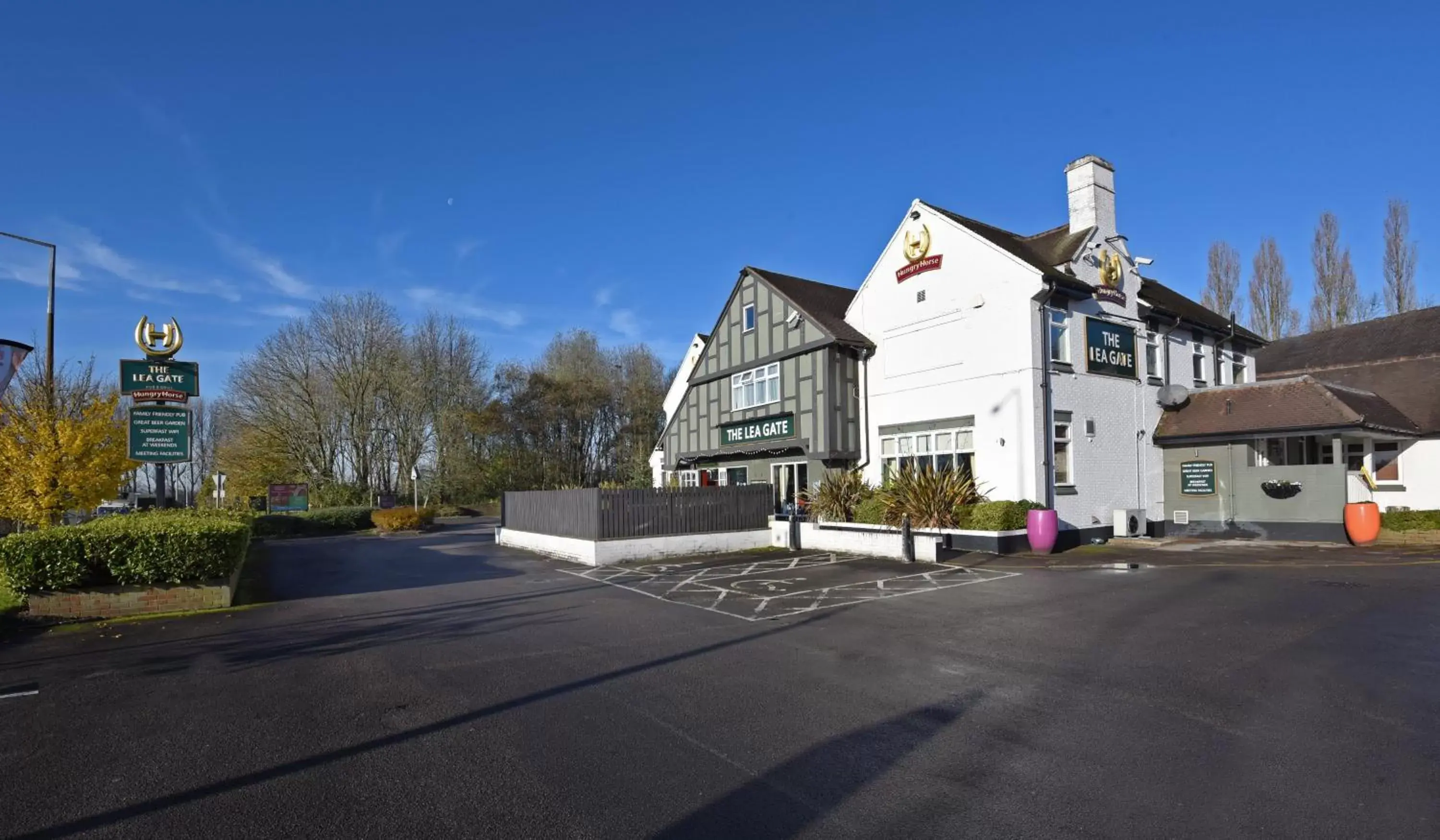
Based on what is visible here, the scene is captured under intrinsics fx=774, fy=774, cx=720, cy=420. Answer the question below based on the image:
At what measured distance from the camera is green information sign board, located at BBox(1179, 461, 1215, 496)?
1900cm

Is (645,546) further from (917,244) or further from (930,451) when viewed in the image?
(917,244)

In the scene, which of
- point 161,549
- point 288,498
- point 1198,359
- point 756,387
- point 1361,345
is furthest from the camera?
point 288,498

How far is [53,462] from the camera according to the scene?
14266 millimetres

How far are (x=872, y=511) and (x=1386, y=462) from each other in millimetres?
13635

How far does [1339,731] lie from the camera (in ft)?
17.6

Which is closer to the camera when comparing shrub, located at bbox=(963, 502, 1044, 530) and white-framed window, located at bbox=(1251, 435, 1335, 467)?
shrub, located at bbox=(963, 502, 1044, 530)

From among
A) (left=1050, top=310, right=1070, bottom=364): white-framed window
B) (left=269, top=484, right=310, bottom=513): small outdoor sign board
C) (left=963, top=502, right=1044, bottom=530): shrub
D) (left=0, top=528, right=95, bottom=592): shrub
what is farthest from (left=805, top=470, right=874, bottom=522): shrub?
(left=269, top=484, right=310, bottom=513): small outdoor sign board

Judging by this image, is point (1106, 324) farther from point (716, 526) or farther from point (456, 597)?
point (456, 597)

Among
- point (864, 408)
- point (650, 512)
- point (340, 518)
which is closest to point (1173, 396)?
point (864, 408)

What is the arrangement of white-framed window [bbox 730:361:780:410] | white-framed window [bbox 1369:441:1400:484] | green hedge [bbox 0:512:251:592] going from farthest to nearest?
white-framed window [bbox 730:361:780:410], white-framed window [bbox 1369:441:1400:484], green hedge [bbox 0:512:251:592]

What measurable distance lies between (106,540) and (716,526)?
12365mm

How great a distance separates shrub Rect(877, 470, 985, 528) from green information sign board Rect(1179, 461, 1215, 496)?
5.75 meters

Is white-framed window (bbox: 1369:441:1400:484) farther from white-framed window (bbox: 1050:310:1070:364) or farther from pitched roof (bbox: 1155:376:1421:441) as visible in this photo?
white-framed window (bbox: 1050:310:1070:364)

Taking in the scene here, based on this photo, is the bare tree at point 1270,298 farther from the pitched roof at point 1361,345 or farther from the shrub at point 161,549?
the shrub at point 161,549
